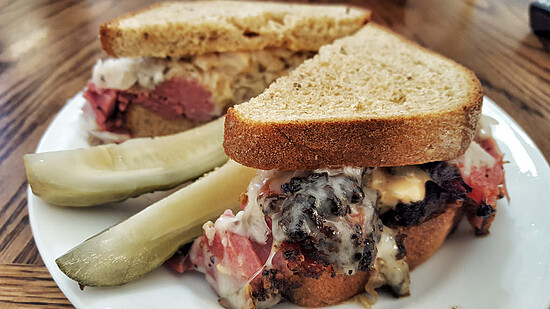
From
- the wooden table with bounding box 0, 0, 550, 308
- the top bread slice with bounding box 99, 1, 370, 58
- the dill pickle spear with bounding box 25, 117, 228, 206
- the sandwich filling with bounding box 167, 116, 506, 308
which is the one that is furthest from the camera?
the top bread slice with bounding box 99, 1, 370, 58

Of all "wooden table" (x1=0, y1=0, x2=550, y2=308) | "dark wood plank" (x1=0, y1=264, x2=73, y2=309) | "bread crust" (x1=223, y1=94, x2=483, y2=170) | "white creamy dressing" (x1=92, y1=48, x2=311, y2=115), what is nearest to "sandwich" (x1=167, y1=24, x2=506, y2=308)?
"bread crust" (x1=223, y1=94, x2=483, y2=170)

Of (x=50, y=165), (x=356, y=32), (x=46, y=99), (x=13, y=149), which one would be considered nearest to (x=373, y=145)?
(x=50, y=165)

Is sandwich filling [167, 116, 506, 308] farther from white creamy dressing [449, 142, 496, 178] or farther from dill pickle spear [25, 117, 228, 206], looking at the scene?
dill pickle spear [25, 117, 228, 206]

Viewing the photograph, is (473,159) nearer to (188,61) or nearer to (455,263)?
(455,263)

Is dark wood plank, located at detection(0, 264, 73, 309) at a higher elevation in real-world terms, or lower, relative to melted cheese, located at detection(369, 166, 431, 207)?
lower

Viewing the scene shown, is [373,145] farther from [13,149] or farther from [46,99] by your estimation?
[46,99]
